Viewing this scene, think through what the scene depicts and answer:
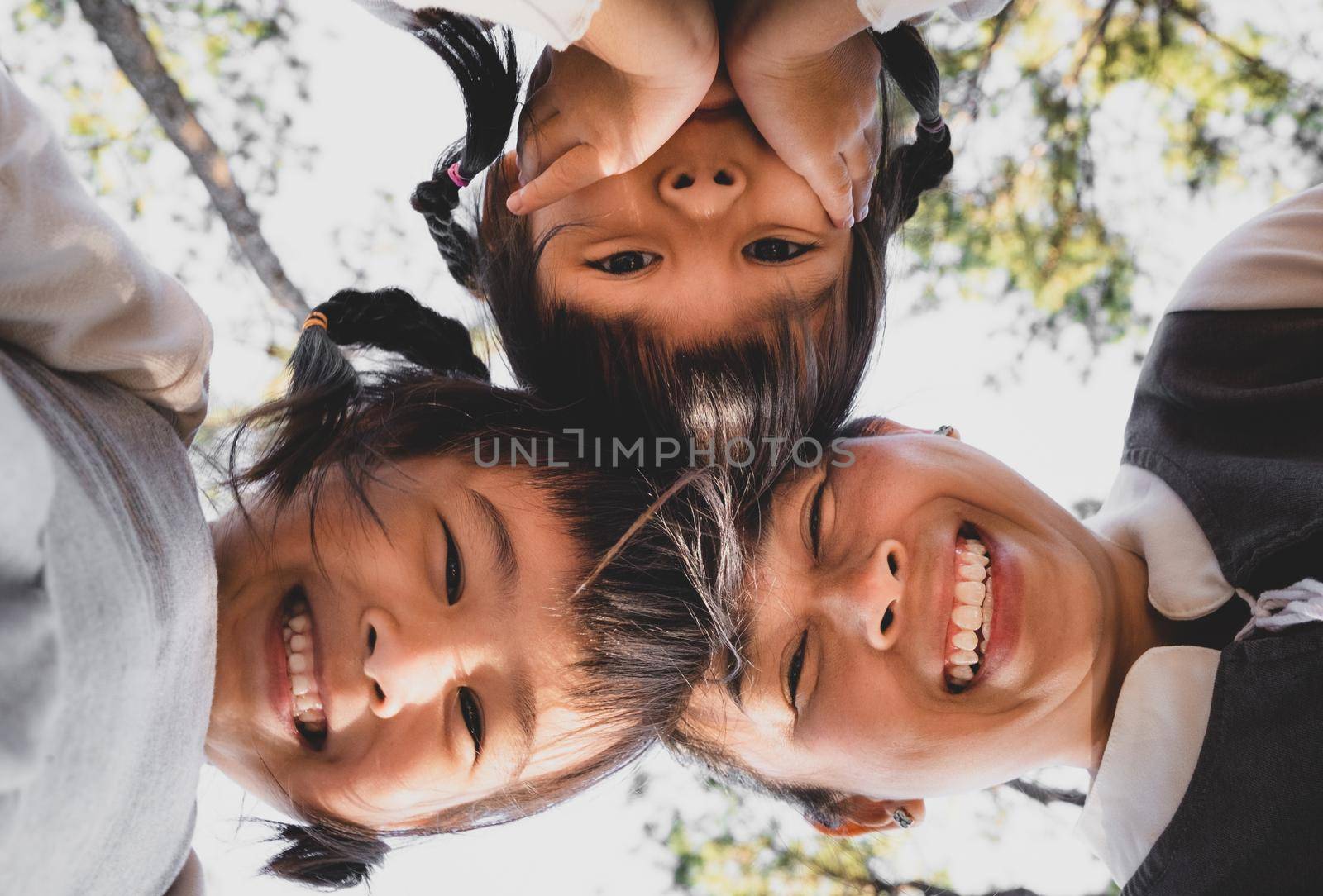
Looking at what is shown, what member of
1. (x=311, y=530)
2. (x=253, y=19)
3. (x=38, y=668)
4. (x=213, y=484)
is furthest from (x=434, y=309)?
(x=38, y=668)

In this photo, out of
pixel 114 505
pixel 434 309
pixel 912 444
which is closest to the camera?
pixel 114 505

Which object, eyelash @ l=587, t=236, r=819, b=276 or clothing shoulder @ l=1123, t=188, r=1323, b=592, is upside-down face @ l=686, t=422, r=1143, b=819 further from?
eyelash @ l=587, t=236, r=819, b=276

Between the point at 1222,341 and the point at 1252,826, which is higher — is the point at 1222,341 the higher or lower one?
the higher one

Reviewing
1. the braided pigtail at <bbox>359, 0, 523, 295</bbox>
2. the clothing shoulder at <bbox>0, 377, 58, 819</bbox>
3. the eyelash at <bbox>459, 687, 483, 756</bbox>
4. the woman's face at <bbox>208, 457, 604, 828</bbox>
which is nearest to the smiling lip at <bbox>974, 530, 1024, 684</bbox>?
the woman's face at <bbox>208, 457, 604, 828</bbox>

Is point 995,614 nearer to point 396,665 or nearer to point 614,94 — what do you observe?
point 396,665

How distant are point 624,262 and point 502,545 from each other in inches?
22.6

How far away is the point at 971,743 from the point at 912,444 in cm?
54

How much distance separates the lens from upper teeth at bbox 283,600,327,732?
4.56 ft

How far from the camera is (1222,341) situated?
1.71 m

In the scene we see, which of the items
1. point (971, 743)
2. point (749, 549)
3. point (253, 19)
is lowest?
point (971, 743)

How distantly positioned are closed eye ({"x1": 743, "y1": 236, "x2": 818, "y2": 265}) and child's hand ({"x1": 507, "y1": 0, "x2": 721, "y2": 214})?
0.25m

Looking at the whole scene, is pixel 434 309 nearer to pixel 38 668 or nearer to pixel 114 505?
pixel 114 505

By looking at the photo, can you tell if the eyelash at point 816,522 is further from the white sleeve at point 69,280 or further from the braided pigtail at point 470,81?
the white sleeve at point 69,280

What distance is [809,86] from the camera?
5.24 feet
